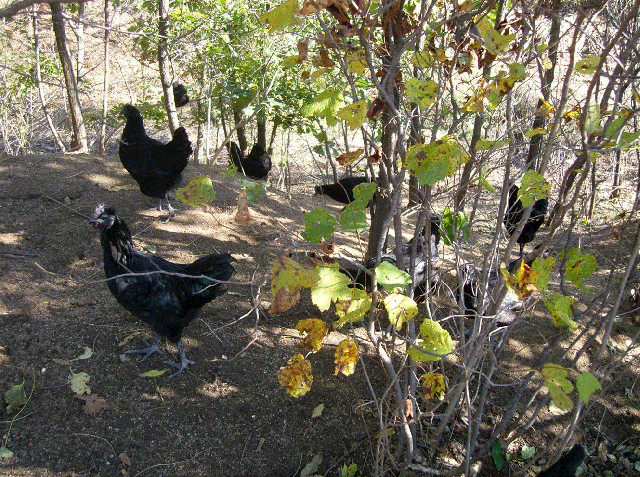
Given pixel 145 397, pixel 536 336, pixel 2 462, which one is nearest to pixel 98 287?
pixel 145 397

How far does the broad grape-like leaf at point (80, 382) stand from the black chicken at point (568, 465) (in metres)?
3.09

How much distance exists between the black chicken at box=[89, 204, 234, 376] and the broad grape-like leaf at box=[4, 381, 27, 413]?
774 mm

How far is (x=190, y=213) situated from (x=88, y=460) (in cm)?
304

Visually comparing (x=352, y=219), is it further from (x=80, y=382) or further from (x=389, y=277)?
(x=80, y=382)

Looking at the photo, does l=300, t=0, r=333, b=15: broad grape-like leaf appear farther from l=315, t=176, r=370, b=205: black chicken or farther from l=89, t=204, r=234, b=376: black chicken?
l=315, t=176, r=370, b=205: black chicken

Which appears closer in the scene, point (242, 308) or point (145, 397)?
point (145, 397)

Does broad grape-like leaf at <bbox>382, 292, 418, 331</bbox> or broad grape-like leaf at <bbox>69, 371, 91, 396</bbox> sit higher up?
broad grape-like leaf at <bbox>382, 292, 418, 331</bbox>

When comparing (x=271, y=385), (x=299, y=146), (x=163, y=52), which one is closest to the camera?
(x=271, y=385)

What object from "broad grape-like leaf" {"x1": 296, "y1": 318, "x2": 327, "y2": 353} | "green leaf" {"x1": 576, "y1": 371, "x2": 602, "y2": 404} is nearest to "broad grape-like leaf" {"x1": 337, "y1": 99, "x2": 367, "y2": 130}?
"broad grape-like leaf" {"x1": 296, "y1": 318, "x2": 327, "y2": 353}

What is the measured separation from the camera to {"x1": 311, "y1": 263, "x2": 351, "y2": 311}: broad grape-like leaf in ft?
5.74

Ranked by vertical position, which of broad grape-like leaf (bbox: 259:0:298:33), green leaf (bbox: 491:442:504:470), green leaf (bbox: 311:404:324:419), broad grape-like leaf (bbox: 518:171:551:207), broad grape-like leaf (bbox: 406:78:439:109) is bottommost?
green leaf (bbox: 491:442:504:470)

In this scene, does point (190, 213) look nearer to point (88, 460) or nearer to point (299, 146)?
point (88, 460)

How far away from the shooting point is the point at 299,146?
1205 centimetres

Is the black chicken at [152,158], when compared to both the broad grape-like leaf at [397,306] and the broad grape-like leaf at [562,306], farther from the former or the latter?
the broad grape-like leaf at [562,306]
